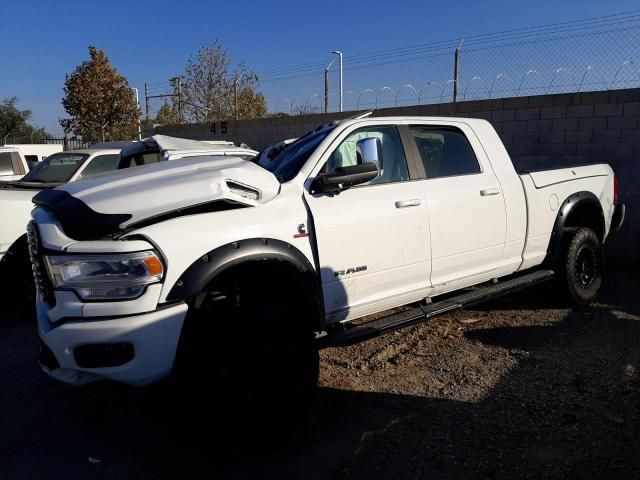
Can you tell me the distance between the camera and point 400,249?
3803mm

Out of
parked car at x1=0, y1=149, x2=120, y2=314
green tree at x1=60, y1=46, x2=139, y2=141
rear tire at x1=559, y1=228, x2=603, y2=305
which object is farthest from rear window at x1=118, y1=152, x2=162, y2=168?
green tree at x1=60, y1=46, x2=139, y2=141

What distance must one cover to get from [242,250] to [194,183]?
1.54 ft

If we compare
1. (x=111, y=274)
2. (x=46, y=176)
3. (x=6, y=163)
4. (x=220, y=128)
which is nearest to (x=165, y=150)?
(x=46, y=176)

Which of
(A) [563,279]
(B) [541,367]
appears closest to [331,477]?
(B) [541,367]

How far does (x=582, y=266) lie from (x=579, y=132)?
286cm

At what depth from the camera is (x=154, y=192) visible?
300 cm

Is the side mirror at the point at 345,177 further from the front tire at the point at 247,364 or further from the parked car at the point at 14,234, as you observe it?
the parked car at the point at 14,234

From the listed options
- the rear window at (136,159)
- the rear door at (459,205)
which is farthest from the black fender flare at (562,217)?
the rear window at (136,159)

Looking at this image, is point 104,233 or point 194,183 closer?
point 104,233

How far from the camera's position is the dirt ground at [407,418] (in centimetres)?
298

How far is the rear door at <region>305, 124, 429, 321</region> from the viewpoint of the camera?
3479mm

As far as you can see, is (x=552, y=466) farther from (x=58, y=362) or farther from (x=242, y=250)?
(x=58, y=362)

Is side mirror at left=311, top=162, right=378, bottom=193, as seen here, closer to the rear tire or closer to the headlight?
the headlight

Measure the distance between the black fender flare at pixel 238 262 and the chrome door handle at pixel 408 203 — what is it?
85 centimetres
